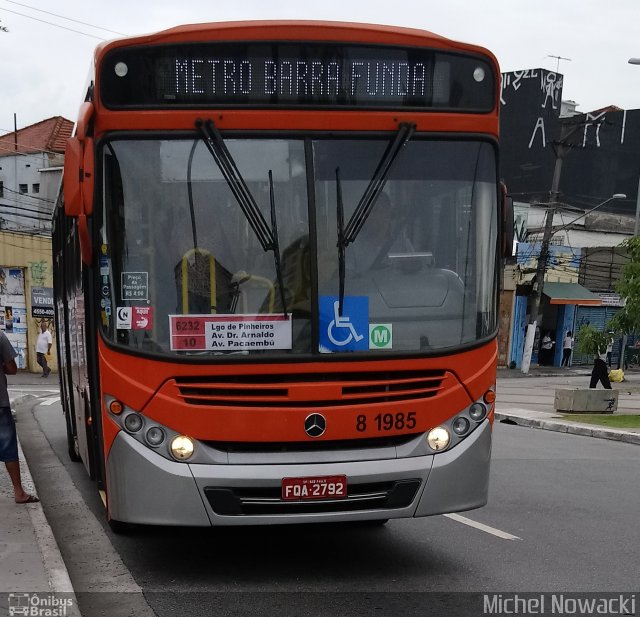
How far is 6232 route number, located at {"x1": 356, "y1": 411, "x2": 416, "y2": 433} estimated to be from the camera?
18.3ft

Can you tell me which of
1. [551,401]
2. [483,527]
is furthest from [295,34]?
[551,401]

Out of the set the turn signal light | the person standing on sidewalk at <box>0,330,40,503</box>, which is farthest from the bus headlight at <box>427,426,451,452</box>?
the person standing on sidewalk at <box>0,330,40,503</box>

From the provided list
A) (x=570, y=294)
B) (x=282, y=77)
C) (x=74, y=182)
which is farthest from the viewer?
(x=570, y=294)

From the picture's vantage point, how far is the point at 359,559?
21.5 ft

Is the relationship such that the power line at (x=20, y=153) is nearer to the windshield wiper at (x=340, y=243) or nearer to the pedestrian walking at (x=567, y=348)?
the pedestrian walking at (x=567, y=348)

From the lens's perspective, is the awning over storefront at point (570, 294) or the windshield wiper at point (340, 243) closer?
the windshield wiper at point (340, 243)

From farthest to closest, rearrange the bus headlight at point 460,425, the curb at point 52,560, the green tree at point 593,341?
1. the green tree at point 593,341
2. the bus headlight at point 460,425
3. the curb at point 52,560

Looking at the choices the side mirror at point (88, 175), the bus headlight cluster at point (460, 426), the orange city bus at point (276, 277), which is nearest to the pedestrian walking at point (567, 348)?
the bus headlight cluster at point (460, 426)

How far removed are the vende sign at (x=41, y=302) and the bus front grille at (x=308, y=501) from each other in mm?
27007

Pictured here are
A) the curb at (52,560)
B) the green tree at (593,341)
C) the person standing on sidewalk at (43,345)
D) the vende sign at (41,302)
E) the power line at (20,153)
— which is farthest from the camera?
the power line at (20,153)

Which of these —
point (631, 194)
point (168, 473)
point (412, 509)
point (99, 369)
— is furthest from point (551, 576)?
point (631, 194)

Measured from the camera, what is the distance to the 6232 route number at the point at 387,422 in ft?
18.3

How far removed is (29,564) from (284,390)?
6.26ft

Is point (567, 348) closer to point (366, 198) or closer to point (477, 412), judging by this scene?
point (477, 412)
